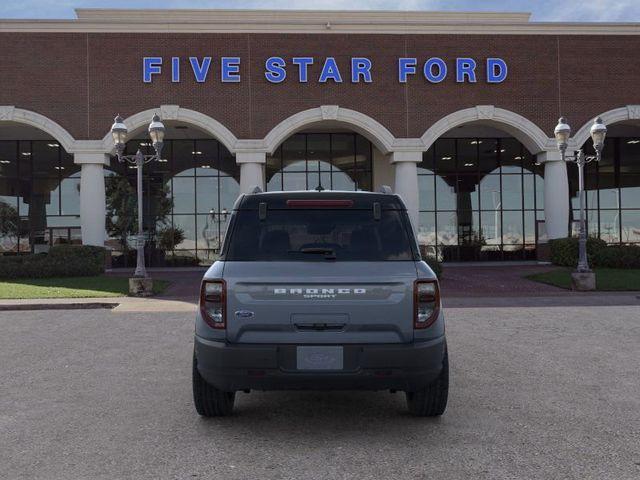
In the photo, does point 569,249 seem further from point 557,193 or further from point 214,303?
point 214,303

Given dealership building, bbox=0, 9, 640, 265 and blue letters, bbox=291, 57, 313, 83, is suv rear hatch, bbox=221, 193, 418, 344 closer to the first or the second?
dealership building, bbox=0, 9, 640, 265

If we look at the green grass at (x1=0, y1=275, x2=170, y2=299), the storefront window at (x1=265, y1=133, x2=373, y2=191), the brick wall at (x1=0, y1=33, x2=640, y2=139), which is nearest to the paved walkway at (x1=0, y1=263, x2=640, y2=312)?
the green grass at (x1=0, y1=275, x2=170, y2=299)

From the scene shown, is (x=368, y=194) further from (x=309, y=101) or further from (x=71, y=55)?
(x=71, y=55)

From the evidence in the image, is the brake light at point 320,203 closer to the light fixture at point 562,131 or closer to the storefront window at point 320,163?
the light fixture at point 562,131

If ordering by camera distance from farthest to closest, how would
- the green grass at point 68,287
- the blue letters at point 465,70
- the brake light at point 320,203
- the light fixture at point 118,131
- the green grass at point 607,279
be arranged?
the blue letters at point 465,70 < the light fixture at point 118,131 < the green grass at point 607,279 < the green grass at point 68,287 < the brake light at point 320,203

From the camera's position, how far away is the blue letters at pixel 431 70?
24.3 metres

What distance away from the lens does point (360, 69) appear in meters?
24.1

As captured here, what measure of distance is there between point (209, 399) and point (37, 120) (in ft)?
72.9

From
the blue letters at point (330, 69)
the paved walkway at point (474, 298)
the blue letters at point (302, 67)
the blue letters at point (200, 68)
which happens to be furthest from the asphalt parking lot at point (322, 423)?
the blue letters at point (302, 67)

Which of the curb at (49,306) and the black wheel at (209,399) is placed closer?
the black wheel at (209,399)

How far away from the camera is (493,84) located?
2453cm

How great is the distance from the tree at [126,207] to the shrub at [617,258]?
66.6ft

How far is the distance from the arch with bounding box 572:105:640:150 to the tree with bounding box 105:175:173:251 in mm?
19831

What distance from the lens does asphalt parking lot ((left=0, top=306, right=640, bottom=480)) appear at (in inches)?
158
